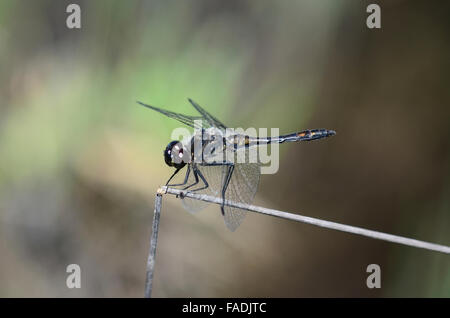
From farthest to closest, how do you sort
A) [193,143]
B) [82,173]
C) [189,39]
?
[189,39]
[82,173]
[193,143]

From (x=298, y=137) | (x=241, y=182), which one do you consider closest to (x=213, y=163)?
(x=241, y=182)

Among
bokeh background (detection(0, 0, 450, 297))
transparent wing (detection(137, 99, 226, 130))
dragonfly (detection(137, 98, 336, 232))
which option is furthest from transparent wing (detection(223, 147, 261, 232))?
bokeh background (detection(0, 0, 450, 297))

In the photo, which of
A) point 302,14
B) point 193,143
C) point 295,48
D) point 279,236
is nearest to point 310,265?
point 279,236

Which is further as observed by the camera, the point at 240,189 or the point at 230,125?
the point at 230,125

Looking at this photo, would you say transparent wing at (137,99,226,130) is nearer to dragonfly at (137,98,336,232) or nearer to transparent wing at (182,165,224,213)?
dragonfly at (137,98,336,232)

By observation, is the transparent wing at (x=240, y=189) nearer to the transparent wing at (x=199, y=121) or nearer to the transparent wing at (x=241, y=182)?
the transparent wing at (x=241, y=182)

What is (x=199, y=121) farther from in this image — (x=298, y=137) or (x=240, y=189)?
(x=298, y=137)

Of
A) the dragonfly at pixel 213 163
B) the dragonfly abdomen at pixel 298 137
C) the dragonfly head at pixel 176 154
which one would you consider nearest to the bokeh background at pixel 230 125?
the dragonfly abdomen at pixel 298 137

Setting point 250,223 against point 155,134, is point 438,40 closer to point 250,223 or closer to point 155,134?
point 250,223
